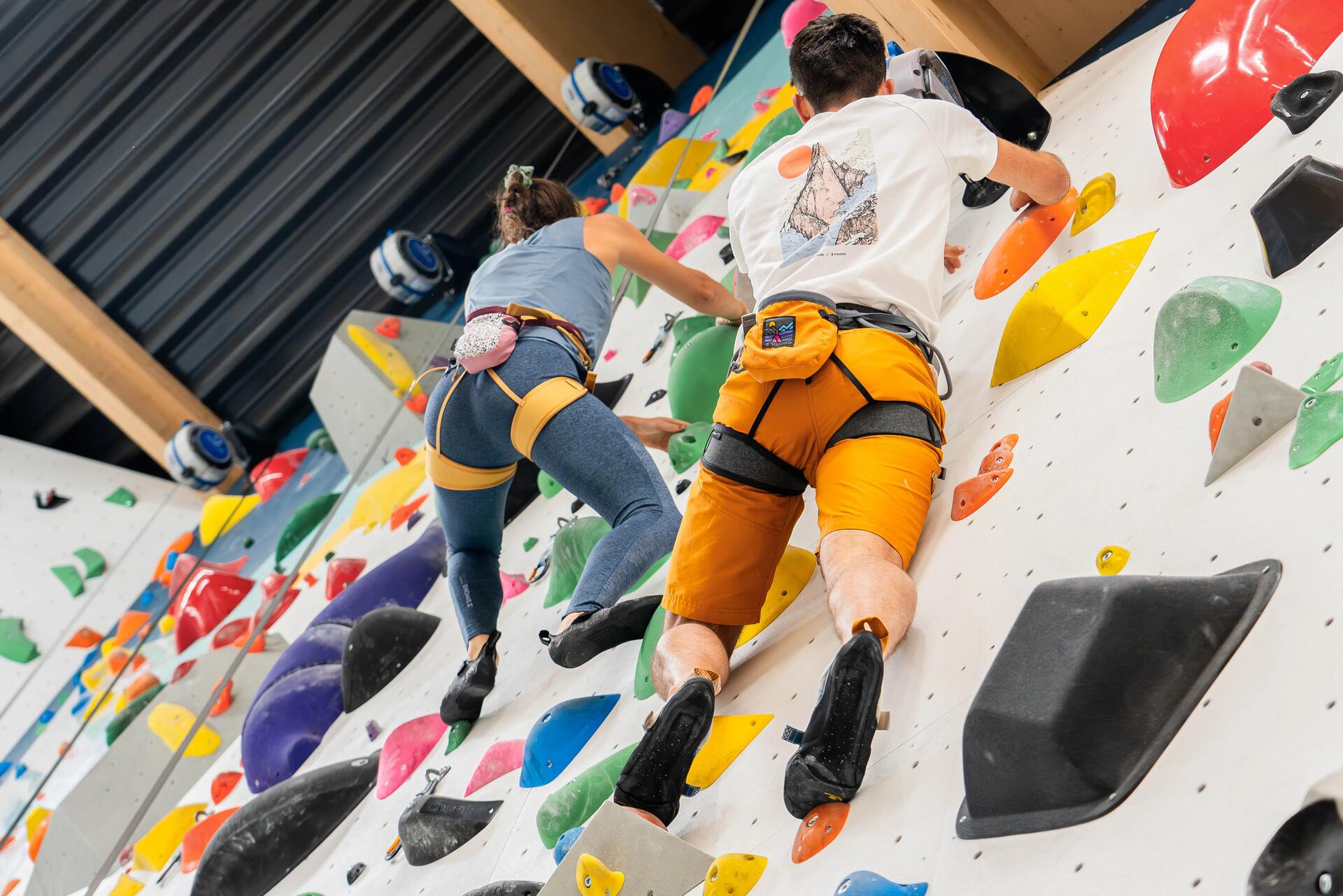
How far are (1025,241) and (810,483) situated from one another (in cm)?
72

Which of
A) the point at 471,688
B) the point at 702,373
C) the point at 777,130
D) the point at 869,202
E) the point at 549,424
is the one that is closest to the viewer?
the point at 869,202

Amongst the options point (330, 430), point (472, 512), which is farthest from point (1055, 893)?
point (330, 430)

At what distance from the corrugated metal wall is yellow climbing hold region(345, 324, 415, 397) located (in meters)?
1.58

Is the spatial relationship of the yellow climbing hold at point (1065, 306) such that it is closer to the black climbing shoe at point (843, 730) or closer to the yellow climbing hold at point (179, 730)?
the black climbing shoe at point (843, 730)

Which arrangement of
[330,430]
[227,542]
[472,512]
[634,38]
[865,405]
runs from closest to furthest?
[865,405] → [472,512] → [330,430] → [227,542] → [634,38]

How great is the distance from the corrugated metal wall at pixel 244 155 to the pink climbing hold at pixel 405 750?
4.21m

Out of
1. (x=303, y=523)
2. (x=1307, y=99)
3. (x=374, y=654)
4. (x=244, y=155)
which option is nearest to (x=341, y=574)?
(x=374, y=654)

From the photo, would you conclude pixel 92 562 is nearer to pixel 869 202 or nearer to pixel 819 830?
pixel 869 202

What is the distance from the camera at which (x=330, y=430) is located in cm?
497

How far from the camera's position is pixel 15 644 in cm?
518

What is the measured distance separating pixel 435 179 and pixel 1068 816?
18.9ft

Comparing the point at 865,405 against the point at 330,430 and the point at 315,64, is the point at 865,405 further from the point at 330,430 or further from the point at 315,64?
the point at 315,64

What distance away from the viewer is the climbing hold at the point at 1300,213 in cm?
138

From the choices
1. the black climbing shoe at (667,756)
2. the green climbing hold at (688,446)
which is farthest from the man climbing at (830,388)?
the green climbing hold at (688,446)
